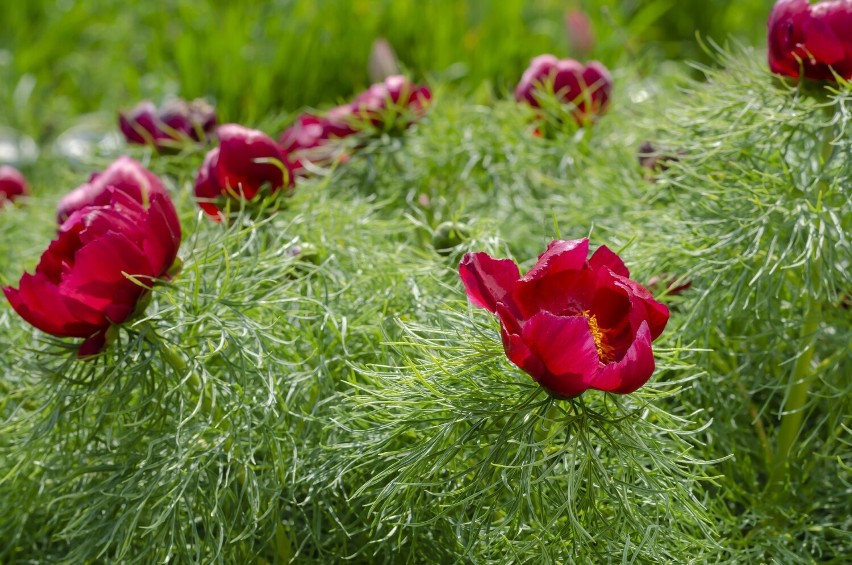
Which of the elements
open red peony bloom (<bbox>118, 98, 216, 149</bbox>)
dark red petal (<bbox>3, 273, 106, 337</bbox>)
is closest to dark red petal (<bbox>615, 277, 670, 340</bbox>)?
dark red petal (<bbox>3, 273, 106, 337</bbox>)

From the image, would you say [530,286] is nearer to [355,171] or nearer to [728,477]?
[728,477]

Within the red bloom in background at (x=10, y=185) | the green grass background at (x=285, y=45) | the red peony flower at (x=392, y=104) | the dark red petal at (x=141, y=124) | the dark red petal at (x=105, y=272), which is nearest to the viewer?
the dark red petal at (x=105, y=272)

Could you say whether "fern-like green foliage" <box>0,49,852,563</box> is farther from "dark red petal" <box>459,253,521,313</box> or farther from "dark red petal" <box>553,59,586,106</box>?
"dark red petal" <box>553,59,586,106</box>

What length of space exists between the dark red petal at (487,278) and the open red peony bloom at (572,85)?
0.64m

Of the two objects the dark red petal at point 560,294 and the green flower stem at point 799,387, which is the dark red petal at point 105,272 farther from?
the green flower stem at point 799,387

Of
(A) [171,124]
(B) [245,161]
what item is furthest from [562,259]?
(A) [171,124]

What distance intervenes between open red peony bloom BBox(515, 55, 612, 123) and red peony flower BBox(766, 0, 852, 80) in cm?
39

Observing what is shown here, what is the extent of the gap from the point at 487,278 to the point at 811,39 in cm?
38

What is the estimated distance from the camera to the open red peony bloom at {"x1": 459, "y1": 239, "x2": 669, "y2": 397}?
0.66 metres

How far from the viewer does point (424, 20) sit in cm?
243

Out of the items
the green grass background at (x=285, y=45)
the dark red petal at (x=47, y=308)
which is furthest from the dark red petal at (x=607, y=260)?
the green grass background at (x=285, y=45)

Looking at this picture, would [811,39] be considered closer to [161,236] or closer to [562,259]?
[562,259]

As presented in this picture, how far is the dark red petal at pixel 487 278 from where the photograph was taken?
70cm

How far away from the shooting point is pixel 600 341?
720mm
